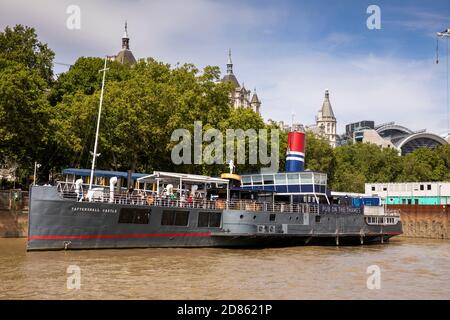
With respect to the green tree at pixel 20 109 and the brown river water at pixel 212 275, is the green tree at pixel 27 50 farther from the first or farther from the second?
the brown river water at pixel 212 275

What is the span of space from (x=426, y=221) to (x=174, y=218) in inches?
1540

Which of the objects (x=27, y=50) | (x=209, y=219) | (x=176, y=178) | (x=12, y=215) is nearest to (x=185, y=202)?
(x=209, y=219)

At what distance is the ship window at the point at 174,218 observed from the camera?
109 feet

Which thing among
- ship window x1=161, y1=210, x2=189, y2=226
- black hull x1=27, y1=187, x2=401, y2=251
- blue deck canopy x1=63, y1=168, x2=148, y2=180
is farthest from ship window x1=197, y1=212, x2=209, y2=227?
blue deck canopy x1=63, y1=168, x2=148, y2=180

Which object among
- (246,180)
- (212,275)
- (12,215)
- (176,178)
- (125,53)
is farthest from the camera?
(125,53)

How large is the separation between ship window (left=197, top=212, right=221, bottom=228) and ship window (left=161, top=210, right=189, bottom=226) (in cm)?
111

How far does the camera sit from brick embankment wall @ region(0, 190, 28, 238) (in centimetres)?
3972

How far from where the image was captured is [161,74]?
203ft

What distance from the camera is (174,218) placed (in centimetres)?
3356

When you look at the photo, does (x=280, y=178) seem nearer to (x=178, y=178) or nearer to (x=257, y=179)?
(x=257, y=179)

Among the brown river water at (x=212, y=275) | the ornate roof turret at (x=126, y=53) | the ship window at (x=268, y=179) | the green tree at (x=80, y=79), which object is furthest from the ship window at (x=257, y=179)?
the ornate roof turret at (x=126, y=53)

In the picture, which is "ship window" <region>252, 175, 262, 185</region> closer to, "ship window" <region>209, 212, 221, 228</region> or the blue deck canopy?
"ship window" <region>209, 212, 221, 228</region>
